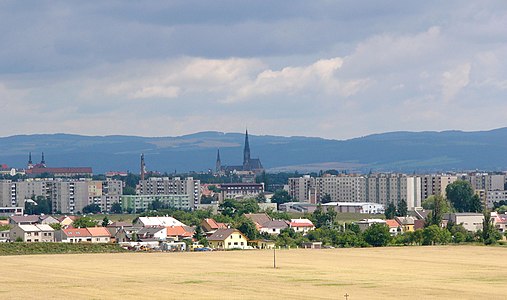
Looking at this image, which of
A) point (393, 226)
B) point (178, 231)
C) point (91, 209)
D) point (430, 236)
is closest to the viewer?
point (430, 236)

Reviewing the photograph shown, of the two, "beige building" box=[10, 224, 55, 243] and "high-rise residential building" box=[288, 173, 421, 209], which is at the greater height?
"high-rise residential building" box=[288, 173, 421, 209]

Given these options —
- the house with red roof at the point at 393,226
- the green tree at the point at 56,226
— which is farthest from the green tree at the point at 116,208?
the house with red roof at the point at 393,226

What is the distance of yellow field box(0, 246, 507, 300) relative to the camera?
158 feet

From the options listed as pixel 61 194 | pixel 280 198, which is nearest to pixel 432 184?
pixel 280 198

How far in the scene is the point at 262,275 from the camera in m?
57.1

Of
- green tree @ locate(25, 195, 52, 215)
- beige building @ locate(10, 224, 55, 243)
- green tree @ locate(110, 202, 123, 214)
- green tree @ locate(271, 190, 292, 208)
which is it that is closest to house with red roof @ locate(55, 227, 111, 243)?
beige building @ locate(10, 224, 55, 243)

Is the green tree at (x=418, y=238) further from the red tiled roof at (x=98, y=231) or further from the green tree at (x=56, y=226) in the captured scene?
the green tree at (x=56, y=226)

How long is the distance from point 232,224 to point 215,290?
187ft

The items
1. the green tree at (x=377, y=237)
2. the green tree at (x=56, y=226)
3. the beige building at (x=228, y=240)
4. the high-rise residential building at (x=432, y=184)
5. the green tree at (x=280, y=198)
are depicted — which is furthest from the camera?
the high-rise residential building at (x=432, y=184)

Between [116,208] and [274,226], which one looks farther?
[116,208]

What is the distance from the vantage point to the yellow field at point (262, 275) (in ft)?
158

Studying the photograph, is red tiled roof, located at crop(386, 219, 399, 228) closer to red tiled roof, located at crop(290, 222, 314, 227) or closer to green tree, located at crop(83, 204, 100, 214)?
red tiled roof, located at crop(290, 222, 314, 227)

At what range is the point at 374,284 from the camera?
51812mm

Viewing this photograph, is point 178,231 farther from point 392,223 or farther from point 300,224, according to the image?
point 392,223
